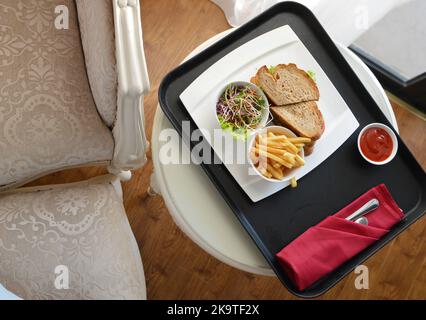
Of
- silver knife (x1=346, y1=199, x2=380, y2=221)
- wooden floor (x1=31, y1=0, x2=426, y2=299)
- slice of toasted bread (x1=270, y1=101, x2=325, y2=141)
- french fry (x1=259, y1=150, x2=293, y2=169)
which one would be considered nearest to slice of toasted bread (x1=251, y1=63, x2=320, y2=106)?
slice of toasted bread (x1=270, y1=101, x2=325, y2=141)

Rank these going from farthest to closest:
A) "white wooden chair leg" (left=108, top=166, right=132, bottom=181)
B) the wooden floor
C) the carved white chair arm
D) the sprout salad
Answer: the wooden floor → "white wooden chair leg" (left=108, top=166, right=132, bottom=181) → the sprout salad → the carved white chair arm

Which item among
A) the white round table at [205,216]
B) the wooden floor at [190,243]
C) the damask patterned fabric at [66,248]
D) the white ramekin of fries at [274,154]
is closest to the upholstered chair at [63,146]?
the damask patterned fabric at [66,248]

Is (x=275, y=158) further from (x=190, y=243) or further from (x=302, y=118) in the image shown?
(x=190, y=243)

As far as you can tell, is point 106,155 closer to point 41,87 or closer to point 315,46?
point 41,87

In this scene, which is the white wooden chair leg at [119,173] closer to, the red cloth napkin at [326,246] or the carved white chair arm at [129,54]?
the carved white chair arm at [129,54]

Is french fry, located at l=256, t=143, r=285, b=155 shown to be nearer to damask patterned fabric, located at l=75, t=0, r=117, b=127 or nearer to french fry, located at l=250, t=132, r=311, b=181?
french fry, located at l=250, t=132, r=311, b=181

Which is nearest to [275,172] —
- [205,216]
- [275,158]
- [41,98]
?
[275,158]

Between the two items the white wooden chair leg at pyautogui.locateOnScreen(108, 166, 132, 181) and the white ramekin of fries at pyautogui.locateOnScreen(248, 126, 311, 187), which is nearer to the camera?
the white ramekin of fries at pyautogui.locateOnScreen(248, 126, 311, 187)
